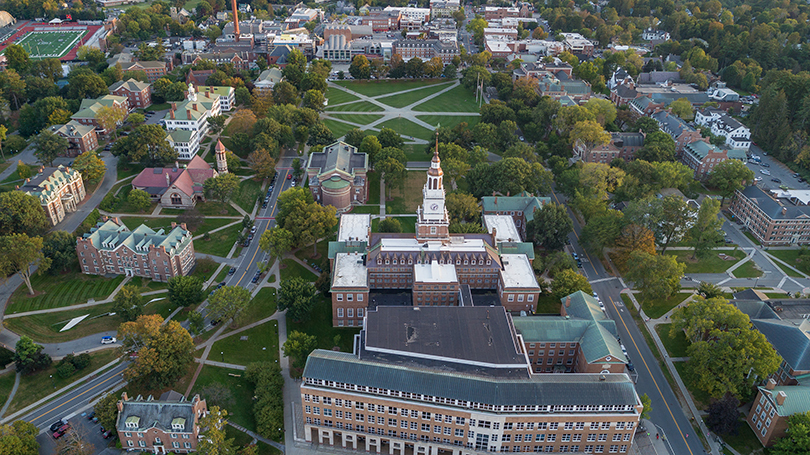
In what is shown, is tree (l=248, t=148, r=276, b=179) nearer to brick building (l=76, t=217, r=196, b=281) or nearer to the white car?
brick building (l=76, t=217, r=196, b=281)

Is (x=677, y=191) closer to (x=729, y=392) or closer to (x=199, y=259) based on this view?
(x=729, y=392)

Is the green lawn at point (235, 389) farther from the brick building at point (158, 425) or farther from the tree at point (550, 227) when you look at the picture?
the tree at point (550, 227)

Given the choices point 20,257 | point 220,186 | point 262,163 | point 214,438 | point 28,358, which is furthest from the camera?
point 262,163

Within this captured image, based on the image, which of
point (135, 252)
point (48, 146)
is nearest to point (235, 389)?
point (135, 252)

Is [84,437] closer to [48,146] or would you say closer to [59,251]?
[59,251]

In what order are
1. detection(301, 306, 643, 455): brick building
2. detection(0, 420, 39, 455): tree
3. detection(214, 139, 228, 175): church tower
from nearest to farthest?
detection(0, 420, 39, 455): tree
detection(301, 306, 643, 455): brick building
detection(214, 139, 228, 175): church tower

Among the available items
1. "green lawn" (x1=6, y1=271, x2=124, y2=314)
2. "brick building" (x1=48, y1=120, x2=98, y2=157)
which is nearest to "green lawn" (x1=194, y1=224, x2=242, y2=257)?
"green lawn" (x1=6, y1=271, x2=124, y2=314)
